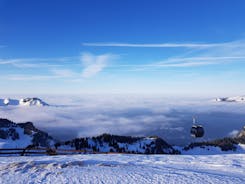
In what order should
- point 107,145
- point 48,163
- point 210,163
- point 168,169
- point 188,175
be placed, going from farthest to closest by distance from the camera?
point 107,145
point 210,163
point 48,163
point 168,169
point 188,175

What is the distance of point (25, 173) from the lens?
10.4 m

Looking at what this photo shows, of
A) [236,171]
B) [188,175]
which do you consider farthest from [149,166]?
[236,171]

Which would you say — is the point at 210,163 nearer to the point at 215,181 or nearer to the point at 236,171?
the point at 236,171

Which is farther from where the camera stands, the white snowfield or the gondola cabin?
the gondola cabin

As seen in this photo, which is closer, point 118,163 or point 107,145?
point 118,163

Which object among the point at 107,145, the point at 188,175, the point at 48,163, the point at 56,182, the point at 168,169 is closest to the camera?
the point at 56,182

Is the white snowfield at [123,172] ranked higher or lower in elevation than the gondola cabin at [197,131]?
lower

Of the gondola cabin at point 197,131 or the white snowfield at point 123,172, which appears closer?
the white snowfield at point 123,172

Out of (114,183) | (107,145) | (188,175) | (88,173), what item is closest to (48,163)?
(88,173)

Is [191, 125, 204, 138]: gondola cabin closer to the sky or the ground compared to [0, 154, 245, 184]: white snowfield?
closer to the sky

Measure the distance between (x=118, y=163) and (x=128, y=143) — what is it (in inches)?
7479

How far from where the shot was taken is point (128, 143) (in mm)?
198500

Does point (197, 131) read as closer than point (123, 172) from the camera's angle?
No

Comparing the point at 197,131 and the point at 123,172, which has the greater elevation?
the point at 197,131
